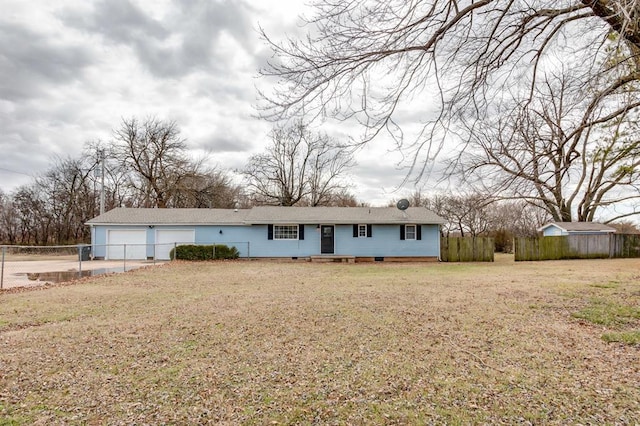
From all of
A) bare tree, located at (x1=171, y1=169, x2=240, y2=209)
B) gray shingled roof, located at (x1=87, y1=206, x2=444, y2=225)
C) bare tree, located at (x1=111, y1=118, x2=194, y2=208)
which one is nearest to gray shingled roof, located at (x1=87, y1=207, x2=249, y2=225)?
gray shingled roof, located at (x1=87, y1=206, x2=444, y2=225)

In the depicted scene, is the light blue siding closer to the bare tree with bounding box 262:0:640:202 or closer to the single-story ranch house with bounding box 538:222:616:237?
the single-story ranch house with bounding box 538:222:616:237

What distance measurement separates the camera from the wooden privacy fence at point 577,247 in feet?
68.1

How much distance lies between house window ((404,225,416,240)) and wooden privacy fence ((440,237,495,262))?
1833 millimetres

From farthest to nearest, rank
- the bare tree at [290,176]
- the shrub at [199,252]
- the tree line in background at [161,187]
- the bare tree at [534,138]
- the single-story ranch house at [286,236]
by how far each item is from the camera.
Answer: the bare tree at [290,176] → the tree line in background at [161,187] → the single-story ranch house at [286,236] → the shrub at [199,252] → the bare tree at [534,138]

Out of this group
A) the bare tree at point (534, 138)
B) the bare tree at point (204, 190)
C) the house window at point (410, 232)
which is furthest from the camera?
the bare tree at point (204, 190)

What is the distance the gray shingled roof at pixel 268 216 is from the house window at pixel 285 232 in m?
0.57

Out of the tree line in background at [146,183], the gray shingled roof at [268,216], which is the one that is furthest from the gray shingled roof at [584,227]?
the tree line in background at [146,183]

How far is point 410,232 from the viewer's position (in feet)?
67.1

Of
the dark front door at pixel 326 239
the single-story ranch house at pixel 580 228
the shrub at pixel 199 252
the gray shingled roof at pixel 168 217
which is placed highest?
the gray shingled roof at pixel 168 217

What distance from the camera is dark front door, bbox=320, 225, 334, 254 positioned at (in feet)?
66.6

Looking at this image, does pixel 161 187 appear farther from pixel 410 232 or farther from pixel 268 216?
pixel 410 232

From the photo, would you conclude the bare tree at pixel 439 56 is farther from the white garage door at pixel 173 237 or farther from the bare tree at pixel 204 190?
the bare tree at pixel 204 190

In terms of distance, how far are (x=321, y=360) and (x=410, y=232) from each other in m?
17.1

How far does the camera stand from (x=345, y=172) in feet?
97.9
